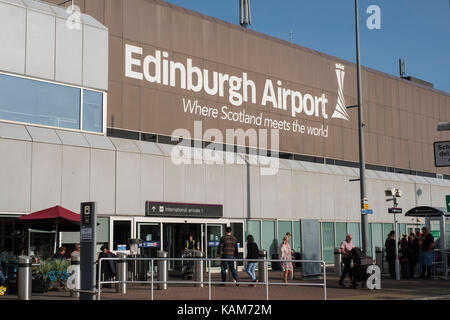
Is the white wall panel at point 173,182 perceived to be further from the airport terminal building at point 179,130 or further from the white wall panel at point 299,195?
the white wall panel at point 299,195

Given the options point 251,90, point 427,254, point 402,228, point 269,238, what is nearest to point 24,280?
point 427,254

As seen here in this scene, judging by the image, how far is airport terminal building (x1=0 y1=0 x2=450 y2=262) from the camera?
2297 centimetres

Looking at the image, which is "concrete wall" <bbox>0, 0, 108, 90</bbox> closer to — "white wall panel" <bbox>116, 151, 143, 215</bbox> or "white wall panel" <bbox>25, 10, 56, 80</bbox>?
"white wall panel" <bbox>25, 10, 56, 80</bbox>

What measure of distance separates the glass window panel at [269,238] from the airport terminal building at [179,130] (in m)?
0.08

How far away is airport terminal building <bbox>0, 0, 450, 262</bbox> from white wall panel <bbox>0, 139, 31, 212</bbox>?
0.13ft

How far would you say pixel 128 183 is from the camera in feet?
82.5

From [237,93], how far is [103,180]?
10033 millimetres

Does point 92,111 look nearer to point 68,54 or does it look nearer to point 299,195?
point 68,54

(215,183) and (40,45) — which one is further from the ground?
(40,45)

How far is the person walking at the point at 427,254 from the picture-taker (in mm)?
24281

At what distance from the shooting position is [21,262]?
15945 millimetres

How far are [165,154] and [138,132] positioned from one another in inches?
59.1

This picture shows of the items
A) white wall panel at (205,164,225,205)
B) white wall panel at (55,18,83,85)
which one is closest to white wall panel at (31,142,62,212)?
white wall panel at (55,18,83,85)
